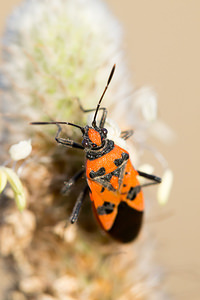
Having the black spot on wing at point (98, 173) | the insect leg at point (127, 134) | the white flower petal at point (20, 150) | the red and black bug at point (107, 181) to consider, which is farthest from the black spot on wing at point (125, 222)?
the white flower petal at point (20, 150)

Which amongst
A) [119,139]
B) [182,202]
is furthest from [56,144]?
[182,202]

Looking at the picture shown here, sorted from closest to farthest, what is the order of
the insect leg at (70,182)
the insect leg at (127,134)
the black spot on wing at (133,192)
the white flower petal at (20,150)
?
the white flower petal at (20,150) → the insect leg at (70,182) → the black spot on wing at (133,192) → the insect leg at (127,134)

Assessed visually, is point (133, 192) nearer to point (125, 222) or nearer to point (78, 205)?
point (125, 222)

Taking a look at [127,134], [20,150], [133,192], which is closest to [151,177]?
[133,192]

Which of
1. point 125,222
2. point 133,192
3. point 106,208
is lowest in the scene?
point 125,222

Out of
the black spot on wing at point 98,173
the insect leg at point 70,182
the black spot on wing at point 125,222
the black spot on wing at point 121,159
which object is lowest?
the black spot on wing at point 125,222

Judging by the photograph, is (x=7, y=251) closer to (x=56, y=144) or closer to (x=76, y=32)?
(x=56, y=144)

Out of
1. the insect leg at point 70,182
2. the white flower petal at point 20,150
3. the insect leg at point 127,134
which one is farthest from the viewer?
the insect leg at point 127,134

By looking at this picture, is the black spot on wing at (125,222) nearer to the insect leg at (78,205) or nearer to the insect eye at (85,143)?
the insect leg at (78,205)
